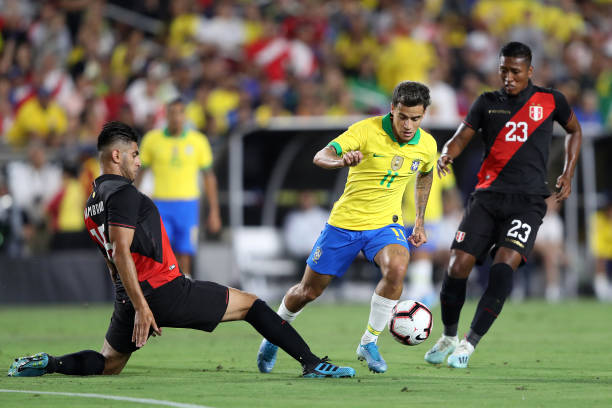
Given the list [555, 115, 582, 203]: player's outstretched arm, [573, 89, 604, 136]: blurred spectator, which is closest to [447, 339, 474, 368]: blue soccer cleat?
[555, 115, 582, 203]: player's outstretched arm

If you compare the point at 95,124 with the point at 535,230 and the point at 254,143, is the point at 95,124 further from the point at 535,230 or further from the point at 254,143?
the point at 535,230

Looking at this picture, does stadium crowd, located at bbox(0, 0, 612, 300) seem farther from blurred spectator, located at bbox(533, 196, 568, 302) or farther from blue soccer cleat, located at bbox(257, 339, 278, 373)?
blue soccer cleat, located at bbox(257, 339, 278, 373)

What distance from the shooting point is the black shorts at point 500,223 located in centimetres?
828

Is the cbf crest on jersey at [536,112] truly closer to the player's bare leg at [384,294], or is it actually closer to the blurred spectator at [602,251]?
the player's bare leg at [384,294]

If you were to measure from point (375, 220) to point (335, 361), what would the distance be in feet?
4.42

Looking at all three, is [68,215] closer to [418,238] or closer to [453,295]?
[453,295]

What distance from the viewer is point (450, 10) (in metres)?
21.8

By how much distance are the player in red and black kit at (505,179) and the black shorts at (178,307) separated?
82.0 inches

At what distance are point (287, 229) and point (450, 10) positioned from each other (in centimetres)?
663

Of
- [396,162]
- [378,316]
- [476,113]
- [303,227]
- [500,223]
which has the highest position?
[476,113]

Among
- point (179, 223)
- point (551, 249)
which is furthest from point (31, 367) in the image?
point (551, 249)

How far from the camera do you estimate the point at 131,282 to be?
258 inches

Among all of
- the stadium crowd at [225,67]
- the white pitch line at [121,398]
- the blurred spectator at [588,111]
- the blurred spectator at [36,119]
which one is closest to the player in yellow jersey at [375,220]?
the white pitch line at [121,398]

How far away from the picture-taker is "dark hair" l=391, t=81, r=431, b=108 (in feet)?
24.7
